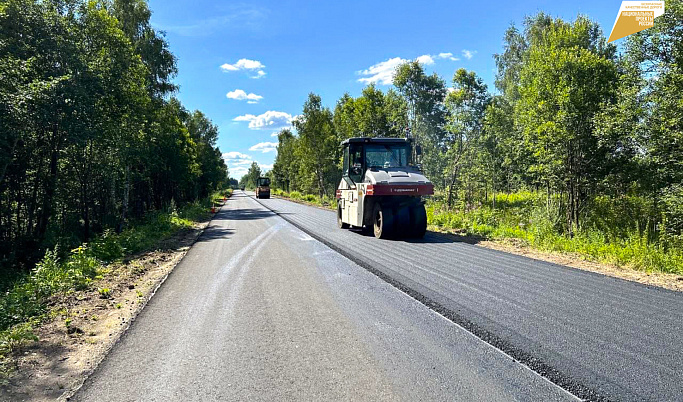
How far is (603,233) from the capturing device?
10008mm

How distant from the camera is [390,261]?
751 cm

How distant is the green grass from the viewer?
23.9 ft

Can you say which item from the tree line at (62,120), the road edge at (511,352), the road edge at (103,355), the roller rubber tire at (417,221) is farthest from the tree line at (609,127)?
the tree line at (62,120)

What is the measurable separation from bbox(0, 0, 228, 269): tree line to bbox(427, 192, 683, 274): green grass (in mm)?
12402

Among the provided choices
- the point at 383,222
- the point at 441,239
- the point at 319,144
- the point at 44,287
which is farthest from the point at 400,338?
the point at 319,144

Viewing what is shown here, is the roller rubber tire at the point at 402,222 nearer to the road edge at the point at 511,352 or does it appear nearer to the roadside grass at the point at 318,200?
the road edge at the point at 511,352

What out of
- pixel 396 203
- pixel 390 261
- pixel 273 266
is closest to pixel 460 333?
pixel 390 261

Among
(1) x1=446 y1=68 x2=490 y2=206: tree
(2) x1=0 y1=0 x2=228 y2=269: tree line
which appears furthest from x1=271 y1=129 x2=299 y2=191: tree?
(2) x1=0 y1=0 x2=228 y2=269: tree line

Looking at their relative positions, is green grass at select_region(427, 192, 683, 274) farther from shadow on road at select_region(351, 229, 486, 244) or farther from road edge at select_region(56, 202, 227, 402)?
road edge at select_region(56, 202, 227, 402)

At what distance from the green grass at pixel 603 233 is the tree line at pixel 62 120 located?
1240 centimetres

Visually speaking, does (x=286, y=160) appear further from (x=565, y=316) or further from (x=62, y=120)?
(x=565, y=316)

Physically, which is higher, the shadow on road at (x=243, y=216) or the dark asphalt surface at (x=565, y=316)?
the shadow on road at (x=243, y=216)

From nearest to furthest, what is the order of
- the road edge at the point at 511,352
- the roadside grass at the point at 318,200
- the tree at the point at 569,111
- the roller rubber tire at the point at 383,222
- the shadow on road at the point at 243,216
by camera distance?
the road edge at the point at 511,352
the tree at the point at 569,111
the roller rubber tire at the point at 383,222
the shadow on road at the point at 243,216
the roadside grass at the point at 318,200

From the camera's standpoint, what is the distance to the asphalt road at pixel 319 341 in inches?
110
